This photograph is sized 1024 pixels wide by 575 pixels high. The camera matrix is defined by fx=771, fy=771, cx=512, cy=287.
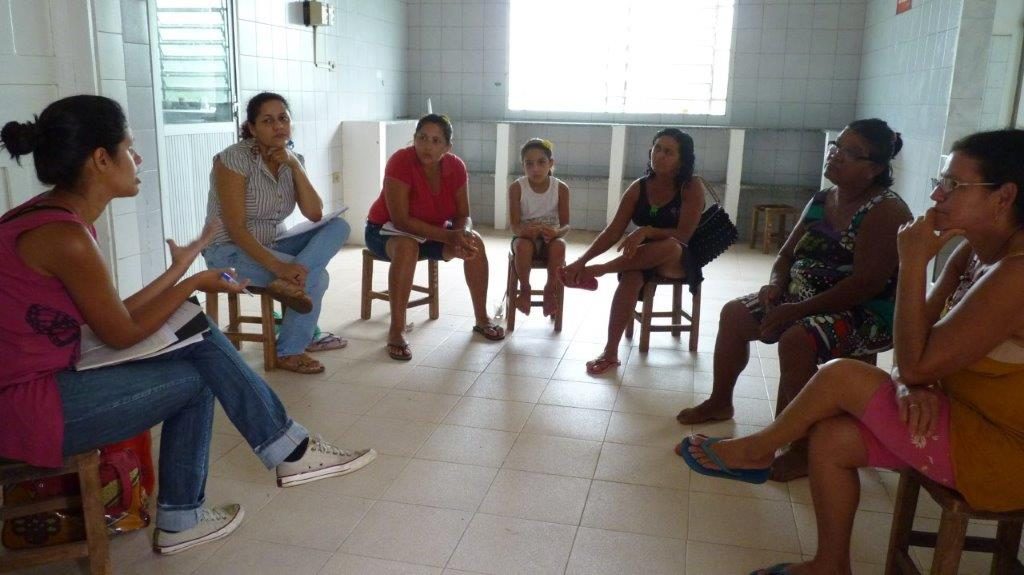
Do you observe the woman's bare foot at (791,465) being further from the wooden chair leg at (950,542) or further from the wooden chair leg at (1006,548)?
the wooden chair leg at (950,542)

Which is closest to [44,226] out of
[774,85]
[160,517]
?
[160,517]

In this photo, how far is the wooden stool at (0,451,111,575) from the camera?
1.58 meters

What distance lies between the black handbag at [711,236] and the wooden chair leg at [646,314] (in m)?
0.23

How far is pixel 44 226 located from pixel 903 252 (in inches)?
70.6

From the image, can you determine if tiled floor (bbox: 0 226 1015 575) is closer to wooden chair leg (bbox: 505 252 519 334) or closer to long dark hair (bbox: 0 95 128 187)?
wooden chair leg (bbox: 505 252 519 334)

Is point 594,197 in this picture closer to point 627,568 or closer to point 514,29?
point 514,29

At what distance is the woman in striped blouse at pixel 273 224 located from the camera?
2980mm

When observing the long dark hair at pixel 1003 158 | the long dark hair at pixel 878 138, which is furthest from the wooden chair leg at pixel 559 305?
the long dark hair at pixel 1003 158

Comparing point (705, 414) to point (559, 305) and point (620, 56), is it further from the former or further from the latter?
point (620, 56)

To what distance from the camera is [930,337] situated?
1564 millimetres

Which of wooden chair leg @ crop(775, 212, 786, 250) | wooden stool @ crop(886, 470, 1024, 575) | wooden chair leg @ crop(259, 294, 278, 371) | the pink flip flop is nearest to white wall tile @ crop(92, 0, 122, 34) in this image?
wooden chair leg @ crop(259, 294, 278, 371)

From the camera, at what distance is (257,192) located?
3.07 metres

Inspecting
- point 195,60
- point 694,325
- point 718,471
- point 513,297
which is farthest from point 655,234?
point 195,60

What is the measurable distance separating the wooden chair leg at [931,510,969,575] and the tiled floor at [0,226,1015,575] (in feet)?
1.18
